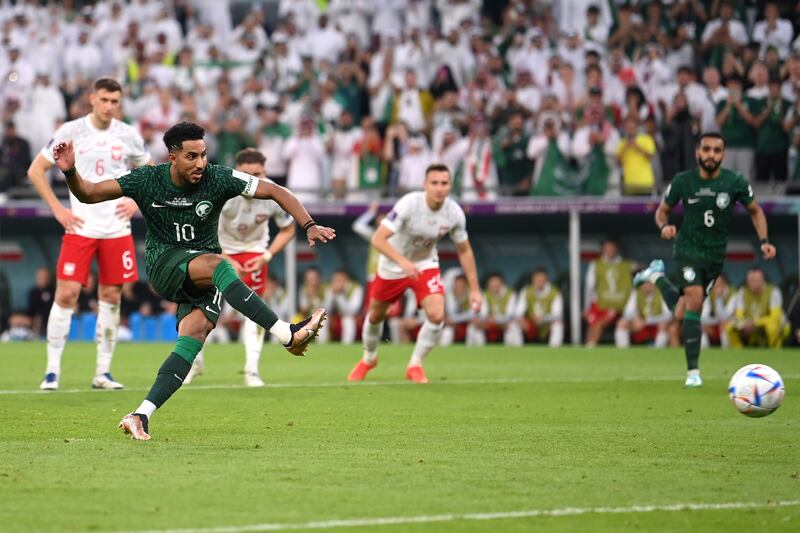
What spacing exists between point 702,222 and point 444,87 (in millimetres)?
10980

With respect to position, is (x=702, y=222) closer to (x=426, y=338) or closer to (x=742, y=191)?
(x=742, y=191)

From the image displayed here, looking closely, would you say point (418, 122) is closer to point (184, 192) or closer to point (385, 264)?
point (385, 264)

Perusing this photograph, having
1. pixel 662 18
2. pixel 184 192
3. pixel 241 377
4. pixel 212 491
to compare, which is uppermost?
pixel 662 18

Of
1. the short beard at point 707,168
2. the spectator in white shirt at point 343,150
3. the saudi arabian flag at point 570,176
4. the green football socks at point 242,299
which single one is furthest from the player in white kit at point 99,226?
the spectator in white shirt at point 343,150

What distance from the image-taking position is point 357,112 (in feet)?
84.4

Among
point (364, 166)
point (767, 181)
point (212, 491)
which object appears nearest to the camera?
point (212, 491)

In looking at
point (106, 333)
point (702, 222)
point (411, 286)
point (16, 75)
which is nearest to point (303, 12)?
point (16, 75)

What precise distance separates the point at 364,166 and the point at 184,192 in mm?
14827

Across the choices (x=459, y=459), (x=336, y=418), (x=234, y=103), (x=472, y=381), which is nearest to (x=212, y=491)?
(x=459, y=459)

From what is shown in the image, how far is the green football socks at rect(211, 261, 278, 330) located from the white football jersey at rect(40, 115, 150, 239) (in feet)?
14.0

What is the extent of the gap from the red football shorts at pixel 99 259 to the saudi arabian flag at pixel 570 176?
1060 centimetres

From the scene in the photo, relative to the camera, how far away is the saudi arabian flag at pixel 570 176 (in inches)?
913

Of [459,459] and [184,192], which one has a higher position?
[184,192]

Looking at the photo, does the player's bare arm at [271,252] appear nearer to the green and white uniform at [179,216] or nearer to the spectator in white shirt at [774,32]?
the green and white uniform at [179,216]
